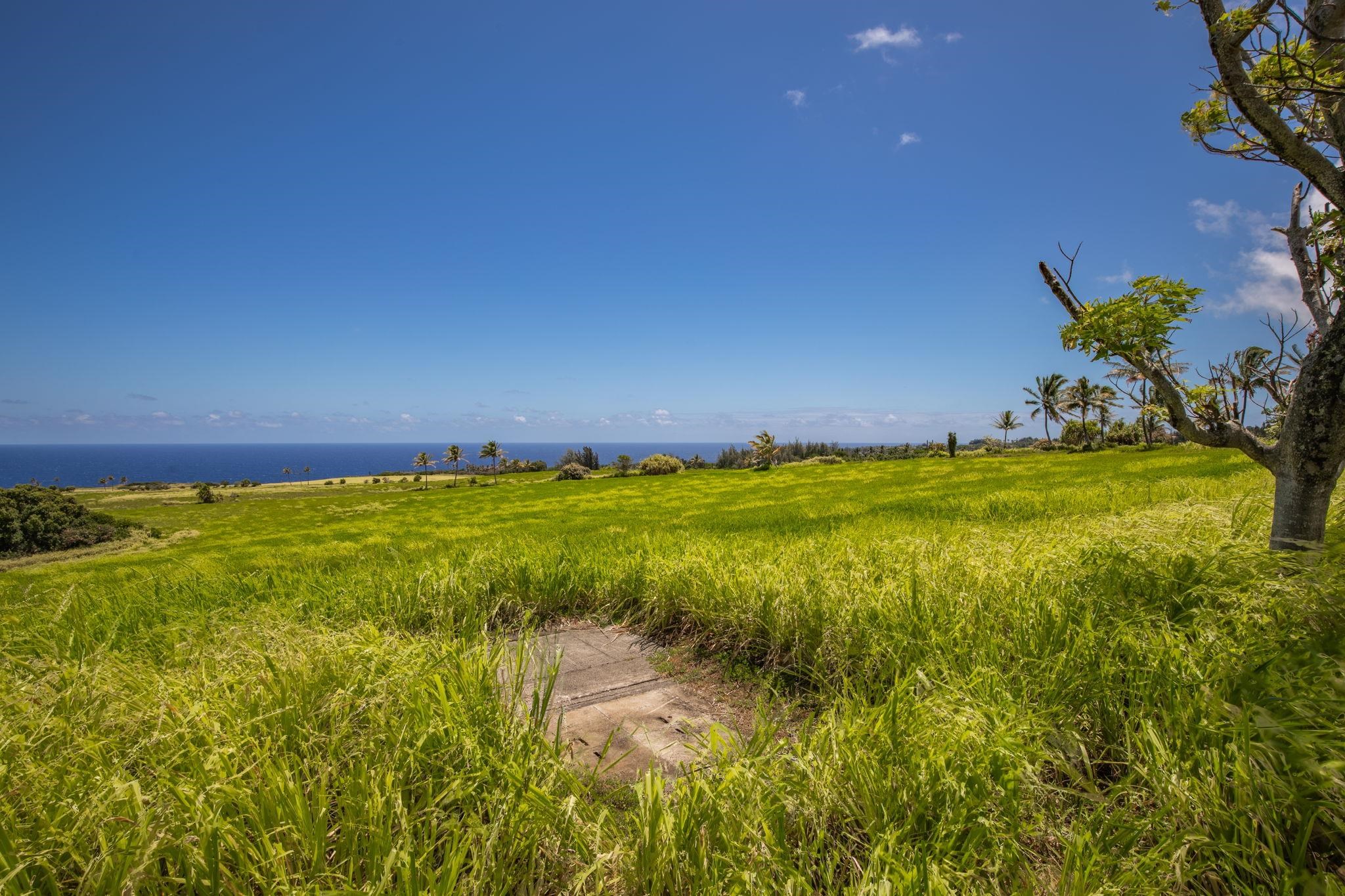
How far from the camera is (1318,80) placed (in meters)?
4.03

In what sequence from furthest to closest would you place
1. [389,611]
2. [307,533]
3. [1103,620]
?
[307,533] → [389,611] → [1103,620]

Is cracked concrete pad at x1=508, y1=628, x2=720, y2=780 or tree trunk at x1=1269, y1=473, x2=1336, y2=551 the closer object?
cracked concrete pad at x1=508, y1=628, x2=720, y2=780

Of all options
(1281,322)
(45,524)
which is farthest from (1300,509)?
(45,524)

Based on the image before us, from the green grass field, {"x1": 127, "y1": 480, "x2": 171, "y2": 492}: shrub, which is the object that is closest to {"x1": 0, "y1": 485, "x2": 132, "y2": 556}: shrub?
the green grass field

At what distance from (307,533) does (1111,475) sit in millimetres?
34404

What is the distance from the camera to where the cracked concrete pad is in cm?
336

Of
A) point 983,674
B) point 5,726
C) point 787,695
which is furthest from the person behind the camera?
point 787,695

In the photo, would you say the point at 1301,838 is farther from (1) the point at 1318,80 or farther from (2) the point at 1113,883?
(1) the point at 1318,80

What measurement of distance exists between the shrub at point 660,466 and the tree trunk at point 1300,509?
55047 millimetres

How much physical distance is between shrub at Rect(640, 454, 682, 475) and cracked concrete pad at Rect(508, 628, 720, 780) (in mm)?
53540

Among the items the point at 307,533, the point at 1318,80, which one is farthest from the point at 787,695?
the point at 307,533

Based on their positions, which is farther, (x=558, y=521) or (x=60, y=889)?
(x=558, y=521)

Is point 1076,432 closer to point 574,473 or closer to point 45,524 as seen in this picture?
point 574,473

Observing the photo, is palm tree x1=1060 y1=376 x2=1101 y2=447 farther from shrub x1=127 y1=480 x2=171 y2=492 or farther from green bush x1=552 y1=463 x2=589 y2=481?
shrub x1=127 y1=480 x2=171 y2=492
